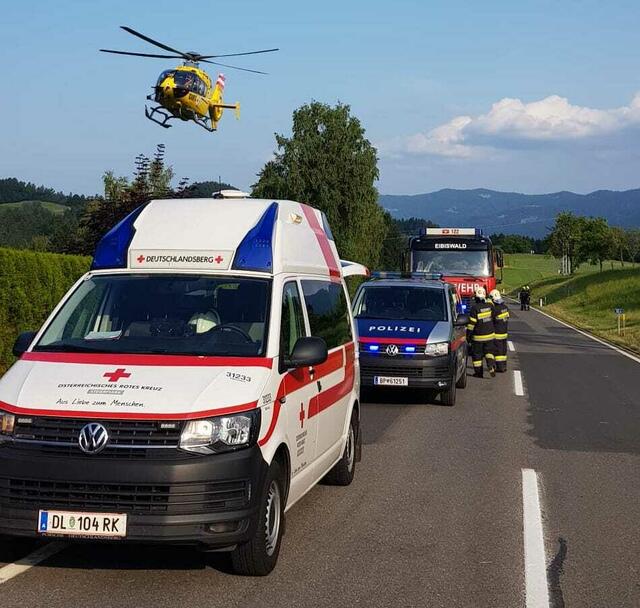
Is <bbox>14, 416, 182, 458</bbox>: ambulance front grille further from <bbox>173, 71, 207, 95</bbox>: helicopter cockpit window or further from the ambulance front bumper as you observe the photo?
<bbox>173, 71, 207, 95</bbox>: helicopter cockpit window

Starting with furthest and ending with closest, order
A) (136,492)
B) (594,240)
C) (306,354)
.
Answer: (594,240) < (306,354) < (136,492)

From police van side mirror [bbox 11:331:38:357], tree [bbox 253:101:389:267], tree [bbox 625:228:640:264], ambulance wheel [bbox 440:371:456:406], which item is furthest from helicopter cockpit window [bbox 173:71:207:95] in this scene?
tree [bbox 625:228:640:264]

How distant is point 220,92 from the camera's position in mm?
38062

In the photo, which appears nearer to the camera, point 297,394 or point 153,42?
point 297,394

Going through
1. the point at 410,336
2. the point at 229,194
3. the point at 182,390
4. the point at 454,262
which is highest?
the point at 229,194

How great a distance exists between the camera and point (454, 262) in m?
25.4

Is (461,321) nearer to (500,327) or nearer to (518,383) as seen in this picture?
(518,383)

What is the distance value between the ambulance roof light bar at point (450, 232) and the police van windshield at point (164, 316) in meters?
19.4

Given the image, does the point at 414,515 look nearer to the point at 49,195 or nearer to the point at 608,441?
the point at 608,441

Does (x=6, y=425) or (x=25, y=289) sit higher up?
(x=6, y=425)

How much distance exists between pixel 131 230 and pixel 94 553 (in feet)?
7.35

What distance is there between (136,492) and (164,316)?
63.4 inches

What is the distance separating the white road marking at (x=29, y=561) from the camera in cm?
551

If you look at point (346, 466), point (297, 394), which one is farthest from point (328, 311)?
point (297, 394)
